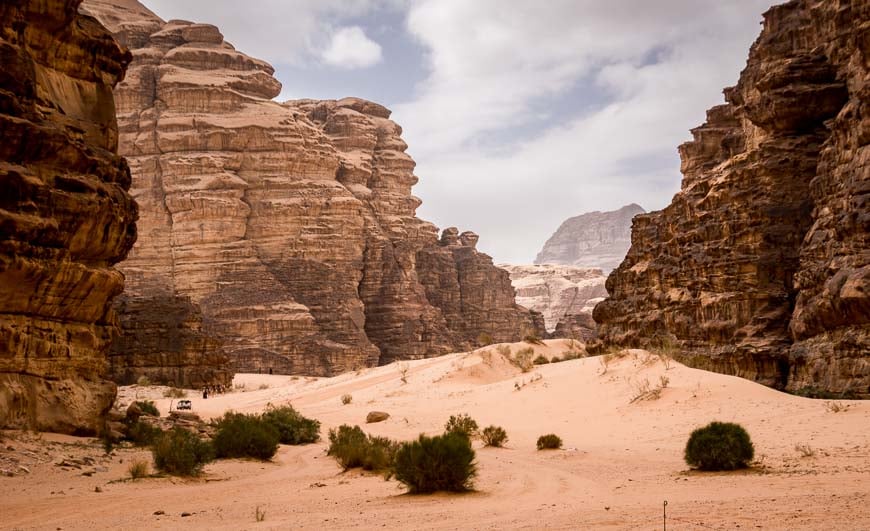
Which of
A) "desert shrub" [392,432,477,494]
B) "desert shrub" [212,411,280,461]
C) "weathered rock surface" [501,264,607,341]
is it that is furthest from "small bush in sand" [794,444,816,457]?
"weathered rock surface" [501,264,607,341]

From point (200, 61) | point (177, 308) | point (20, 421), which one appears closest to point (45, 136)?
point (20, 421)

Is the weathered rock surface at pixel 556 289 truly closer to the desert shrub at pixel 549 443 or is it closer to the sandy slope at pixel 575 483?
the sandy slope at pixel 575 483

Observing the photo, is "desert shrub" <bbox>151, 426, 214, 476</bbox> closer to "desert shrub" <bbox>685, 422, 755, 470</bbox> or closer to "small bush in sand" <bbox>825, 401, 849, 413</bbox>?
"desert shrub" <bbox>685, 422, 755, 470</bbox>

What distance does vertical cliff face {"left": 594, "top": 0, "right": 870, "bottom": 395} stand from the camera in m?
21.0

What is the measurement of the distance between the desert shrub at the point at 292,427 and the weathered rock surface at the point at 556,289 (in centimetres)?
11897

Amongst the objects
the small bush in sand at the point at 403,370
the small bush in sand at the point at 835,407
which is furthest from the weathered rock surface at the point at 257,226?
the small bush in sand at the point at 835,407

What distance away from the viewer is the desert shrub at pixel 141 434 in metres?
16.0

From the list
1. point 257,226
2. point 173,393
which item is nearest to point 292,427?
point 173,393

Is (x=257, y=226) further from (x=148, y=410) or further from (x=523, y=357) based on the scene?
(x=148, y=410)

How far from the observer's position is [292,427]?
19.0 m

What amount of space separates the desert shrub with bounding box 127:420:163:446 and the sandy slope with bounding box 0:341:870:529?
167 cm

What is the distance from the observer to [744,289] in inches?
1064

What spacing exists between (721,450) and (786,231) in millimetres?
18222

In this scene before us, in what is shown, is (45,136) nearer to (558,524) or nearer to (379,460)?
(379,460)
